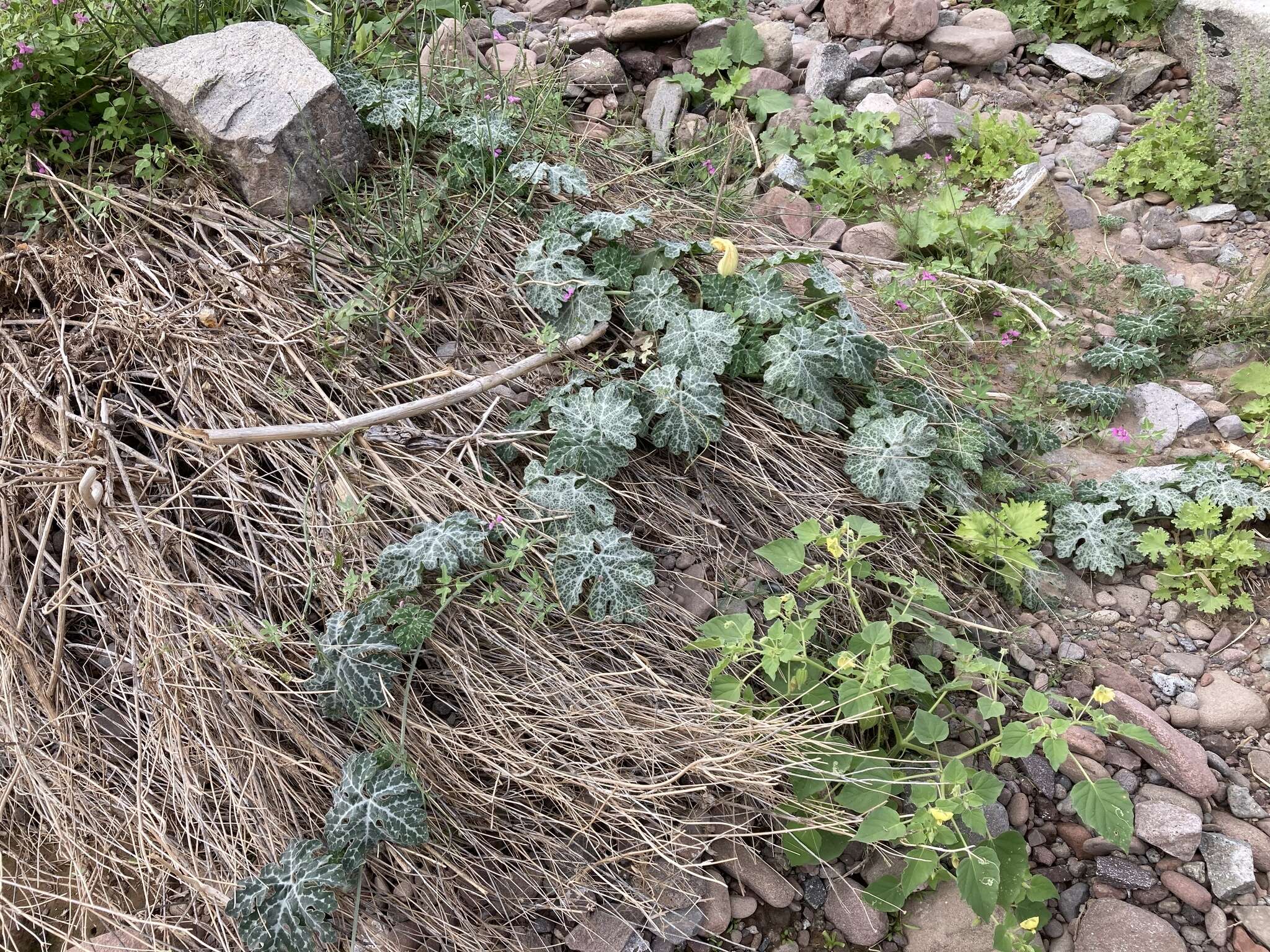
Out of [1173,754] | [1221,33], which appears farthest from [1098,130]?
[1173,754]

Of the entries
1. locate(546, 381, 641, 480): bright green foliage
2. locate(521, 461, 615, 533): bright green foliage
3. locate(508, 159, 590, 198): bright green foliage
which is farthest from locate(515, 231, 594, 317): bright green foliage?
locate(521, 461, 615, 533): bright green foliage

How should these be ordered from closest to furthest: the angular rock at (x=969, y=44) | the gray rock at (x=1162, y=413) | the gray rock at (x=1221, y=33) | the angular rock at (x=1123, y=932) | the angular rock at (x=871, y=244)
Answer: the angular rock at (x=1123, y=932) < the gray rock at (x=1162, y=413) < the angular rock at (x=871, y=244) < the gray rock at (x=1221, y=33) < the angular rock at (x=969, y=44)

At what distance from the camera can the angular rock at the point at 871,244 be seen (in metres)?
2.93

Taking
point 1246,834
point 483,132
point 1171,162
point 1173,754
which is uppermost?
point 483,132

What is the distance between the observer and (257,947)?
1.52 meters

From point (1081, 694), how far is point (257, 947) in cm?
170

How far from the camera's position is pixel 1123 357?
8.50 ft

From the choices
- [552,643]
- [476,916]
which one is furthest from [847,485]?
[476,916]

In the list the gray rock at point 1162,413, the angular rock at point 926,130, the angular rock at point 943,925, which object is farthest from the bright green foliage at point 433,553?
the angular rock at point 926,130

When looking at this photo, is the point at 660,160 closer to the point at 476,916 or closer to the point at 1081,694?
the point at 1081,694

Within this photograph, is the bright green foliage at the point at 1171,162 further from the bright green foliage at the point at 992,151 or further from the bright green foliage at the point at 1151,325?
the bright green foliage at the point at 1151,325

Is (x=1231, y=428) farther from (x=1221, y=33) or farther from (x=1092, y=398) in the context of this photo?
(x=1221, y=33)

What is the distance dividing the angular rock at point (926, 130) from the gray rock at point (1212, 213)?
846 millimetres

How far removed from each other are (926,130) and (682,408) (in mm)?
1880
